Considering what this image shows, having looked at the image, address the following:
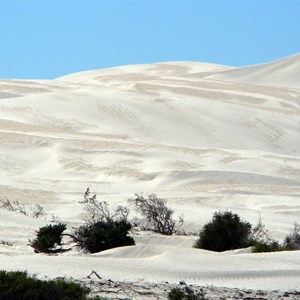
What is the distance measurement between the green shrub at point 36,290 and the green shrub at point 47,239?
20.6 feet

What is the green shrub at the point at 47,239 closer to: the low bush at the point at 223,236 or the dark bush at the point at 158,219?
the low bush at the point at 223,236

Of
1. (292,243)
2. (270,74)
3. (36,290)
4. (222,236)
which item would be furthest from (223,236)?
(270,74)

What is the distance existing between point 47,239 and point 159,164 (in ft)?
61.3

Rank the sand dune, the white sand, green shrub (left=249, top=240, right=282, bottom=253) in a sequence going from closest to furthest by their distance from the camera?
the white sand, green shrub (left=249, top=240, right=282, bottom=253), the sand dune

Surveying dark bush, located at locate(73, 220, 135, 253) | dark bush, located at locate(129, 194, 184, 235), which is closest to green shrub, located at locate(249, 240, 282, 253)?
dark bush, located at locate(73, 220, 135, 253)

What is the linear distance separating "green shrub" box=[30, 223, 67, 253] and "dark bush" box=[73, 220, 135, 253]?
1.01 ft

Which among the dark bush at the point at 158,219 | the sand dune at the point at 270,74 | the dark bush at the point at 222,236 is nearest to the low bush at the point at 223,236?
the dark bush at the point at 222,236

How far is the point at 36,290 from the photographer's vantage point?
9.40m

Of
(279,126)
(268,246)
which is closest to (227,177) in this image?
(279,126)

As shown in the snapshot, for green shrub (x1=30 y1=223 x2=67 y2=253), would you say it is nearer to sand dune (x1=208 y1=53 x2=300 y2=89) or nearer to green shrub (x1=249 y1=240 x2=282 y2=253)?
green shrub (x1=249 y1=240 x2=282 y2=253)

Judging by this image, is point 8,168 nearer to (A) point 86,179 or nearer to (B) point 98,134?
(A) point 86,179

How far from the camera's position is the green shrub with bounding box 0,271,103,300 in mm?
9367

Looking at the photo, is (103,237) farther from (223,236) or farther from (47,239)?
(223,236)

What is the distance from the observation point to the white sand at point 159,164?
13711 millimetres
